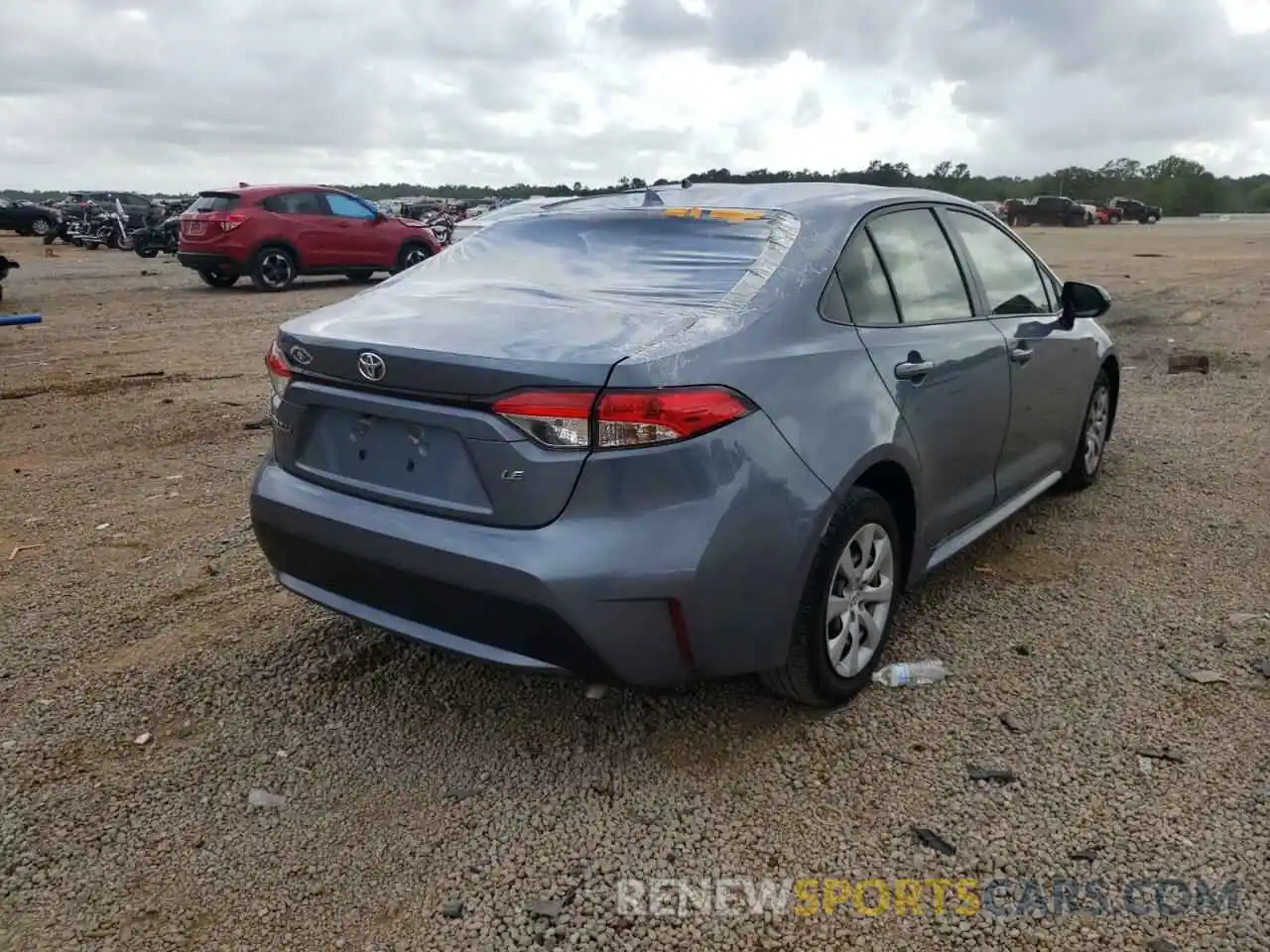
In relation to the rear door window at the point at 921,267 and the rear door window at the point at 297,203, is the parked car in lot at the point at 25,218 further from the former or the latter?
the rear door window at the point at 921,267

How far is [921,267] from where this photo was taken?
365cm

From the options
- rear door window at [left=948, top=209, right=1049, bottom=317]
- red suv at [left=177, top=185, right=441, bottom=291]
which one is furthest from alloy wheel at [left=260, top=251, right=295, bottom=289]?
rear door window at [left=948, top=209, right=1049, bottom=317]

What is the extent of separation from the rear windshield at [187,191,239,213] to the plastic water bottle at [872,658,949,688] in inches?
593

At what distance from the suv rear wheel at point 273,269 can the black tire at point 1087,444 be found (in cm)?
1404

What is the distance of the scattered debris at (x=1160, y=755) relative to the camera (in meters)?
2.90

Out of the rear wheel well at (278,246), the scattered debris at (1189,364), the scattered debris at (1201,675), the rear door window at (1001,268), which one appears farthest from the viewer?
the rear wheel well at (278,246)

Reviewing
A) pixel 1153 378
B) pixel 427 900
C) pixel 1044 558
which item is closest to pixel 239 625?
pixel 427 900

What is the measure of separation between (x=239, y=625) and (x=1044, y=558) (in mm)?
3334


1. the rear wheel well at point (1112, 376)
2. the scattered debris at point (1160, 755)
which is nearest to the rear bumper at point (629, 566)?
the scattered debris at point (1160, 755)

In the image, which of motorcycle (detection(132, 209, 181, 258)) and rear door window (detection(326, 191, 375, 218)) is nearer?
rear door window (detection(326, 191, 375, 218))

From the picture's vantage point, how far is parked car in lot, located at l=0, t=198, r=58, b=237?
33.9m

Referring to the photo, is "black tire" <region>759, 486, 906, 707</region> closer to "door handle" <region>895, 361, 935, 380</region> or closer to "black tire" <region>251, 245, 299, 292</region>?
"door handle" <region>895, 361, 935, 380</region>

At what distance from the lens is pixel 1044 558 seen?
14.4ft

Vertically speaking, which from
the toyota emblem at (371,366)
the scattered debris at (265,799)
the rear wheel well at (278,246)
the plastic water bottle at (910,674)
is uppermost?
the toyota emblem at (371,366)
